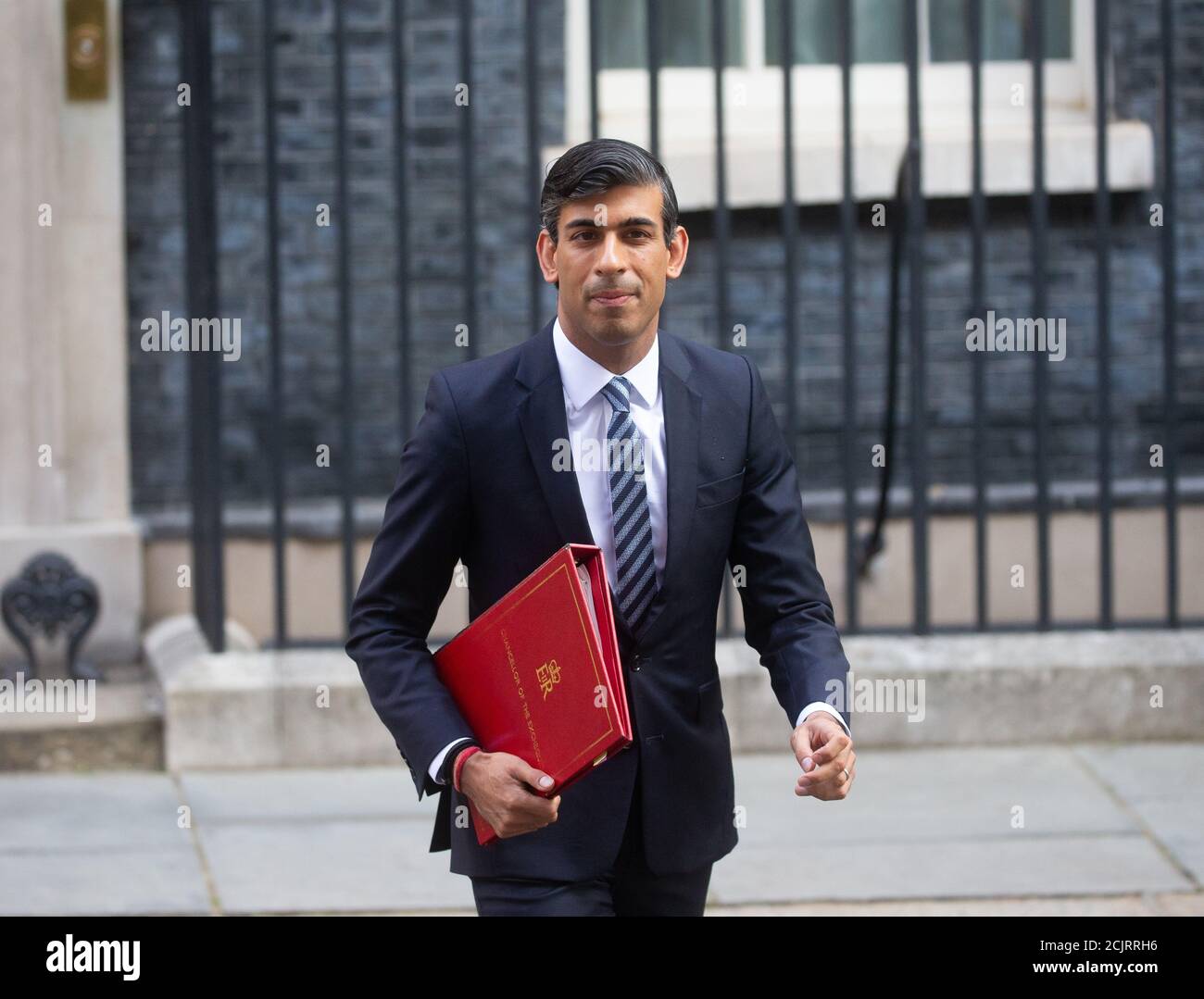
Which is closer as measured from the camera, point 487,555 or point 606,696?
point 606,696

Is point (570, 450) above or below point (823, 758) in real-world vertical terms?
above

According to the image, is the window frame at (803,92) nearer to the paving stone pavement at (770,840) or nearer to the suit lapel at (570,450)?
the paving stone pavement at (770,840)

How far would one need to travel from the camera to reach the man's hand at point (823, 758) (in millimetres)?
3010

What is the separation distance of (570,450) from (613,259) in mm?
319

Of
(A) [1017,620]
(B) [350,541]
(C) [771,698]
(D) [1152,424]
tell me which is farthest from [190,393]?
(D) [1152,424]

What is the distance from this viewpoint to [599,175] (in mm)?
3098

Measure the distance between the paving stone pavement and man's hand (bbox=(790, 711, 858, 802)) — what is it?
246 cm

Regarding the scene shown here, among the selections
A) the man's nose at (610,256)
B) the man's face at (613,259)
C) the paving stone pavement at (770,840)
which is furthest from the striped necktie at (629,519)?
the paving stone pavement at (770,840)

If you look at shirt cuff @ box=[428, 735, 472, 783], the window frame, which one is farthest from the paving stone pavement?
the window frame

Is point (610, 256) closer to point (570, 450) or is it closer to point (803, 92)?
point (570, 450)

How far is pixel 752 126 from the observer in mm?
8094

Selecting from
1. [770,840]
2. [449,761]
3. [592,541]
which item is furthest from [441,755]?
[770,840]
